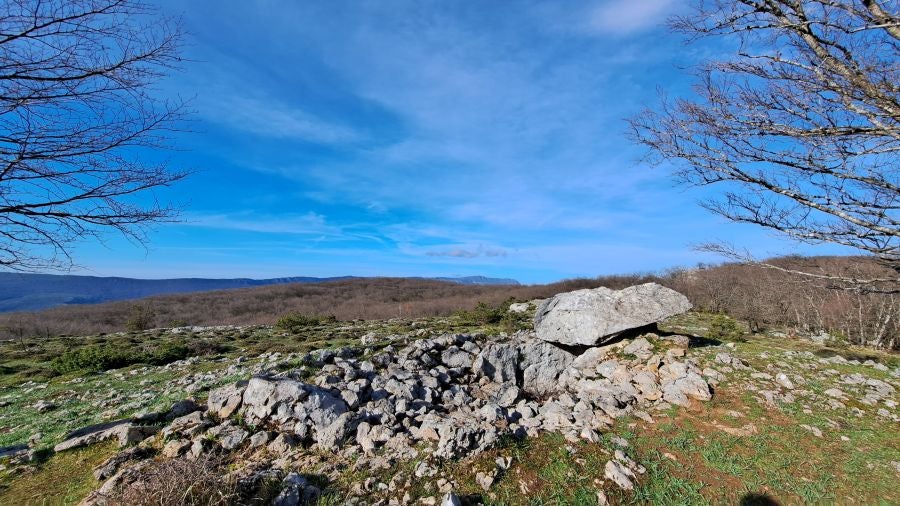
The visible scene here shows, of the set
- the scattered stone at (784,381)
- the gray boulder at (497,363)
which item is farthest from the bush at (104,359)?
the scattered stone at (784,381)

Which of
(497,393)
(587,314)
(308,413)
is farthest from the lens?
(587,314)

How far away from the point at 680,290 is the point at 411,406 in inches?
1115

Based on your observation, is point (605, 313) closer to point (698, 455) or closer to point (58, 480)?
point (698, 455)

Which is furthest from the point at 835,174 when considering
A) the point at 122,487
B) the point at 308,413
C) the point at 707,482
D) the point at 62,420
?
the point at 62,420

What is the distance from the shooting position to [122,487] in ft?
13.1

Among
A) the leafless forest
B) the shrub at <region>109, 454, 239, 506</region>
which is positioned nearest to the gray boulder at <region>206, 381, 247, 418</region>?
→ the shrub at <region>109, 454, 239, 506</region>

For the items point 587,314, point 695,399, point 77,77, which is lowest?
point 695,399

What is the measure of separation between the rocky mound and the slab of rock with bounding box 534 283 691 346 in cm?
6

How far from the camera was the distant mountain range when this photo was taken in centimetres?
8712

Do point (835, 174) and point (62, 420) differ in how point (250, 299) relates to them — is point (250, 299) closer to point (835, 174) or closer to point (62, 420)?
point (62, 420)

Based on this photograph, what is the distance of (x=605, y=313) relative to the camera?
29.4 feet

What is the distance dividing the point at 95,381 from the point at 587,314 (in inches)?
536

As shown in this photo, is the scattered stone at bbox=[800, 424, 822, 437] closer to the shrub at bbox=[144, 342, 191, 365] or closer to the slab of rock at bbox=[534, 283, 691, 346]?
the slab of rock at bbox=[534, 283, 691, 346]

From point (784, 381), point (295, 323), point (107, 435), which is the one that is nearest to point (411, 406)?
point (107, 435)
